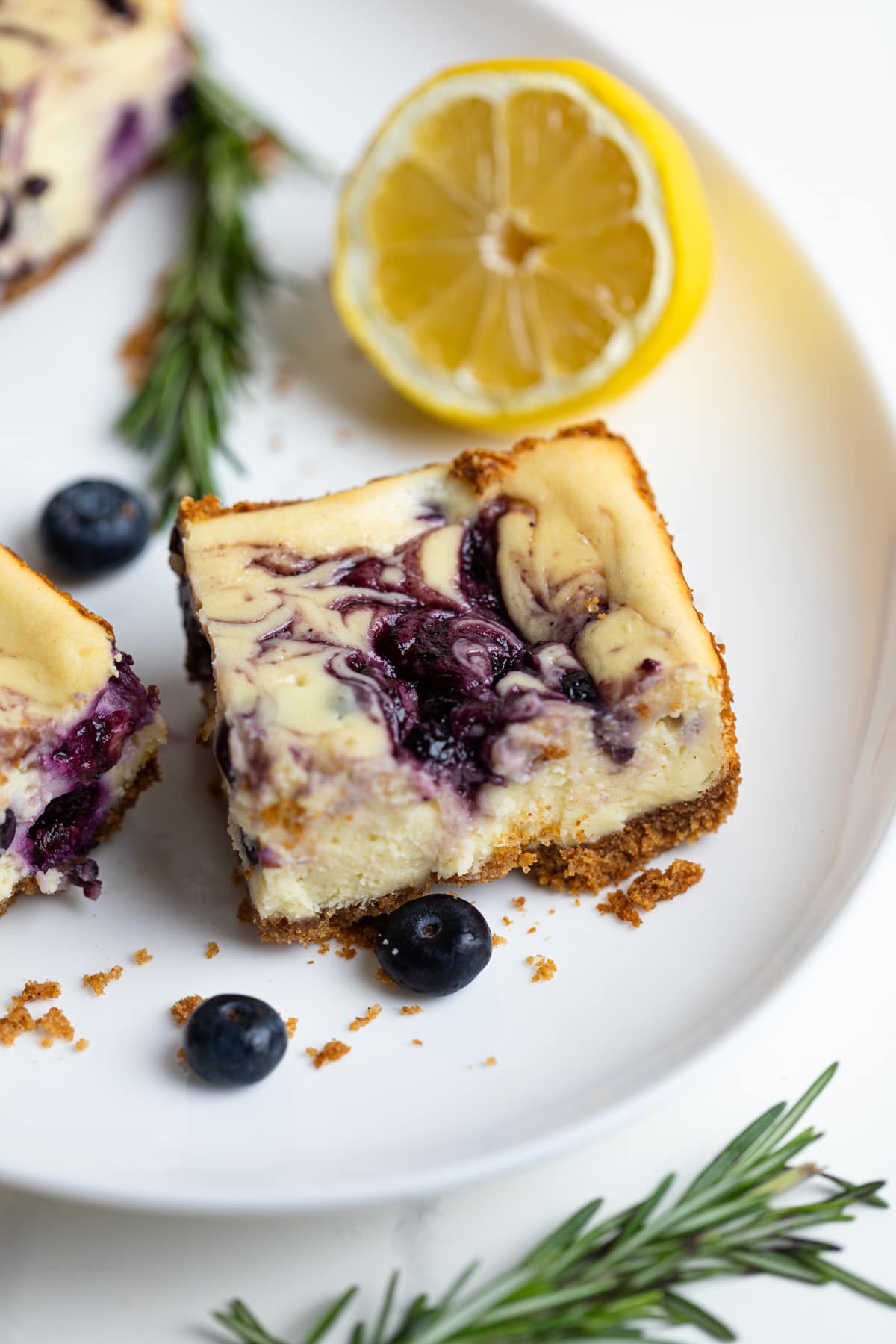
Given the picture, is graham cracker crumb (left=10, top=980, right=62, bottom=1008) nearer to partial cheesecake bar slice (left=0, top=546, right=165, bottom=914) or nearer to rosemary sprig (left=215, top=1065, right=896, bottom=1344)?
partial cheesecake bar slice (left=0, top=546, right=165, bottom=914)

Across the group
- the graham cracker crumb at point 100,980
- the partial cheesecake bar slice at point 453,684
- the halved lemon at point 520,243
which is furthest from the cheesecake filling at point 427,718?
the halved lemon at point 520,243

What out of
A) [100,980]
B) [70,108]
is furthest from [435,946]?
[70,108]

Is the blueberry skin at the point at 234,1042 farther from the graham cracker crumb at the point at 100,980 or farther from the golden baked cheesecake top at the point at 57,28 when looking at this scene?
the golden baked cheesecake top at the point at 57,28

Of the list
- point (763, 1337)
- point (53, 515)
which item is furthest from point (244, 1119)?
point (53, 515)

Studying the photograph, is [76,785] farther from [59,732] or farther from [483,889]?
[483,889]

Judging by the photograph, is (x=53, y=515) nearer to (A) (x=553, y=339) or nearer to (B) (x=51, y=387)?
(B) (x=51, y=387)

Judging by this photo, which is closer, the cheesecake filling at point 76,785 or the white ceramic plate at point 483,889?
the white ceramic plate at point 483,889
